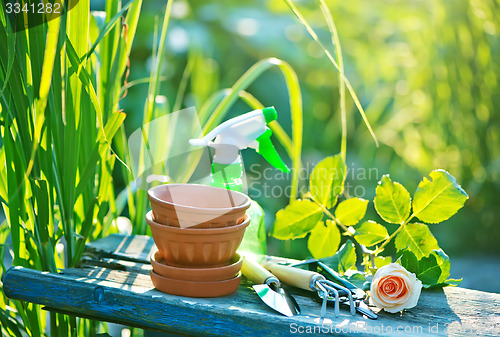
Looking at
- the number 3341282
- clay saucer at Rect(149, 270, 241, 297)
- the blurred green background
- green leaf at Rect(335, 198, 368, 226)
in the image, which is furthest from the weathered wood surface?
the blurred green background

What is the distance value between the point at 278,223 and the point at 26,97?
1.15ft

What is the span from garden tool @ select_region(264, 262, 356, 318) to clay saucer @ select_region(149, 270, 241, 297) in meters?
0.08

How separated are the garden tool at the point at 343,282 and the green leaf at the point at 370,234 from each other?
57 millimetres

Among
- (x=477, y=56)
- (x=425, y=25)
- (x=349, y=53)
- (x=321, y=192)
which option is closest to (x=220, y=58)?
(x=349, y=53)

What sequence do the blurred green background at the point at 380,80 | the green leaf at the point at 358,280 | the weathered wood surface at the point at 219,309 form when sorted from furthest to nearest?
the blurred green background at the point at 380,80
the green leaf at the point at 358,280
the weathered wood surface at the point at 219,309

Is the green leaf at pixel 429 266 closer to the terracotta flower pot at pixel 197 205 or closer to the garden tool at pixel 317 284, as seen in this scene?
the garden tool at pixel 317 284

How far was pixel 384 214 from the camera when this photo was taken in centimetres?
63

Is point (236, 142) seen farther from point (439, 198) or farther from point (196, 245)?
point (439, 198)

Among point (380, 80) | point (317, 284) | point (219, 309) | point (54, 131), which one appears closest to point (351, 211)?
point (317, 284)

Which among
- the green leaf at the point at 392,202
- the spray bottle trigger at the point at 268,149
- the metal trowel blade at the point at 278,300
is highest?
the spray bottle trigger at the point at 268,149

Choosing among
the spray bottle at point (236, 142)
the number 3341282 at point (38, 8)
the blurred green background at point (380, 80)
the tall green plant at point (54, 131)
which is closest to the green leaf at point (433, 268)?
the spray bottle at point (236, 142)

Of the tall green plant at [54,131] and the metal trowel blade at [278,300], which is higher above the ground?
the tall green plant at [54,131]

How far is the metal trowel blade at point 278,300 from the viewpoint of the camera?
20.2 inches

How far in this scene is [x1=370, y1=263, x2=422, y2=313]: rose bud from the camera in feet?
1.73
